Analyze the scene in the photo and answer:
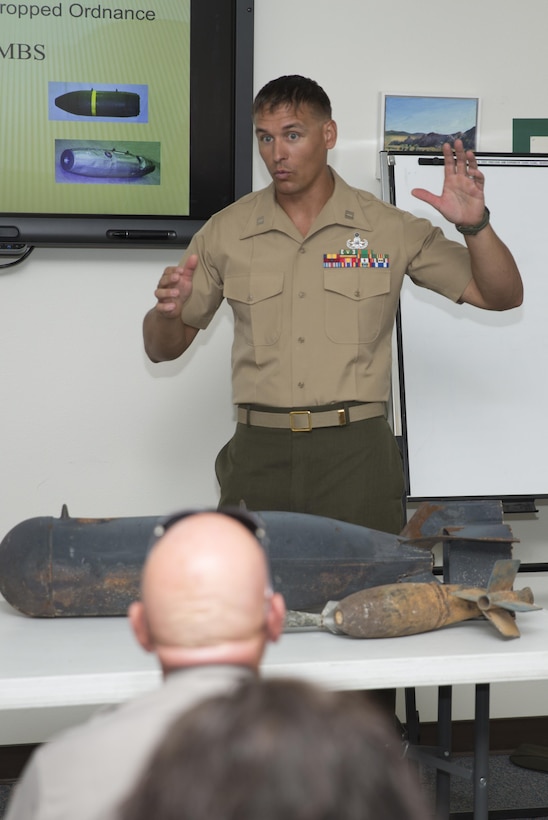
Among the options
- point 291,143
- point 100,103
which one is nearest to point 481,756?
point 291,143

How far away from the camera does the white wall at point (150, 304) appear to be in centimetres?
293

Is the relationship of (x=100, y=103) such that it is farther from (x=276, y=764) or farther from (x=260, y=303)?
(x=276, y=764)

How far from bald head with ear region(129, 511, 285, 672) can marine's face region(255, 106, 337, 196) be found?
170 centimetres

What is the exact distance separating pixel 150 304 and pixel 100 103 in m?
0.55

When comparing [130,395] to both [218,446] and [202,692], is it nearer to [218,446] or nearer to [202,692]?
[218,446]

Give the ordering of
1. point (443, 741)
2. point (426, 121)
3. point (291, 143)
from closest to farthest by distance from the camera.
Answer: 1. point (443, 741)
2. point (291, 143)
3. point (426, 121)

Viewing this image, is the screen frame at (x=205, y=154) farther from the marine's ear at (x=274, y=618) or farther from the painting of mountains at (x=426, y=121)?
the marine's ear at (x=274, y=618)

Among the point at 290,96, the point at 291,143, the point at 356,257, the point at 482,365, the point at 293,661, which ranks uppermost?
the point at 290,96

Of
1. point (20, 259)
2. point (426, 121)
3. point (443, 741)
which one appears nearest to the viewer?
point (443, 741)

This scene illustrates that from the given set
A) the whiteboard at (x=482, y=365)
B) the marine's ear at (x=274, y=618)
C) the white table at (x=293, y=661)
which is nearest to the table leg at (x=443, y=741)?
the white table at (x=293, y=661)

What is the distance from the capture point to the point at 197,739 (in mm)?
540

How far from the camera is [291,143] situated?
2402mm

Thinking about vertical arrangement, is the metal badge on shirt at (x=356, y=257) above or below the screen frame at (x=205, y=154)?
below

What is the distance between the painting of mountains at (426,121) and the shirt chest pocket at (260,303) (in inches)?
29.2
